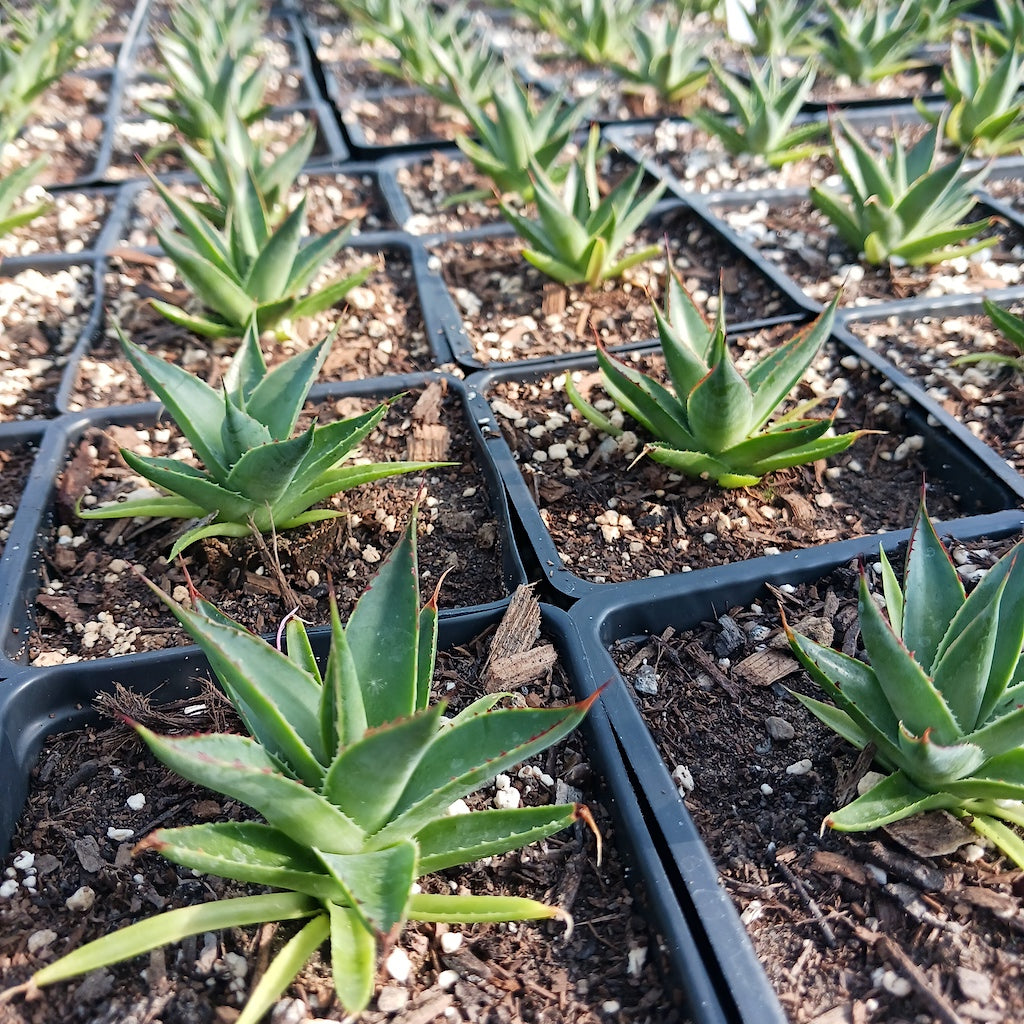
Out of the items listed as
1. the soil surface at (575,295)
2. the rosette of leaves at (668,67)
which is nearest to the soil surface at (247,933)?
the soil surface at (575,295)

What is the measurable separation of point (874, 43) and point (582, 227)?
193cm

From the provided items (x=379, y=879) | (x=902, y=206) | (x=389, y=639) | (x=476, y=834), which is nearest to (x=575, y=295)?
(x=902, y=206)

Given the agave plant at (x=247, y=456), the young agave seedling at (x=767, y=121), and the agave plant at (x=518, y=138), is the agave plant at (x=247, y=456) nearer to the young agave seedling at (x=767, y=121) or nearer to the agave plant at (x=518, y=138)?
the agave plant at (x=518, y=138)

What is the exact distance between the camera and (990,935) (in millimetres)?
963

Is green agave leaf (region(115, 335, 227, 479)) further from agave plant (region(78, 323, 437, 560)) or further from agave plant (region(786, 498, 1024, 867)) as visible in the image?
agave plant (region(786, 498, 1024, 867))

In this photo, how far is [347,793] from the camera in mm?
864

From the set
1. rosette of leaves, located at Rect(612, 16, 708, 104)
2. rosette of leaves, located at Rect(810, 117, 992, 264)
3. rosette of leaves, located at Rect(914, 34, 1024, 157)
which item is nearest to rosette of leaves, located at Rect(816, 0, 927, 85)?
rosette of leaves, located at Rect(914, 34, 1024, 157)

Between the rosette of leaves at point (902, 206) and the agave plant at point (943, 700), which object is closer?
the agave plant at point (943, 700)

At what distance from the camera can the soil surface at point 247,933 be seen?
0.92 meters

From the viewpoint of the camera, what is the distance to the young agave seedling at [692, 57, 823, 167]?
8.45 feet

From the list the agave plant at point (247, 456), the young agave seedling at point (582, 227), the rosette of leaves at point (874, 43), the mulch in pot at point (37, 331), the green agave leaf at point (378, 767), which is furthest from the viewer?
the rosette of leaves at point (874, 43)

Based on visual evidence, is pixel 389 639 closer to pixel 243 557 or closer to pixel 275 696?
pixel 275 696

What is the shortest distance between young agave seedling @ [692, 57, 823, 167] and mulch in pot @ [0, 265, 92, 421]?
6.32 ft

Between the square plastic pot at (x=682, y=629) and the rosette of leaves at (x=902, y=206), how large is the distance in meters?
0.97
